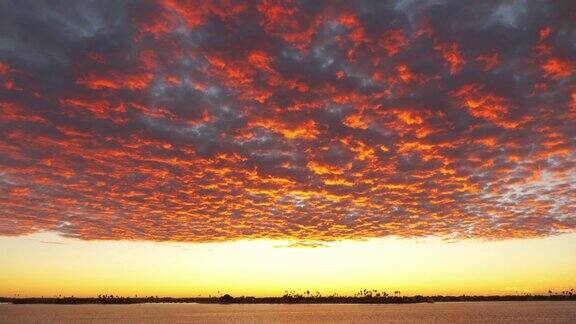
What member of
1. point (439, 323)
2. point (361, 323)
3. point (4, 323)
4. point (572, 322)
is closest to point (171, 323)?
point (4, 323)

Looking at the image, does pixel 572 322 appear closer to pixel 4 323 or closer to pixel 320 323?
pixel 320 323

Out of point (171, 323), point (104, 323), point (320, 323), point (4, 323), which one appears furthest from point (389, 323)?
point (4, 323)

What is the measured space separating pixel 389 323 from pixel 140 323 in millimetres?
88601

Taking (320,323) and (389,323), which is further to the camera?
(320,323)

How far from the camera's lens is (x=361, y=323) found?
169 m

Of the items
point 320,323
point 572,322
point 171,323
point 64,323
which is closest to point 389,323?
point 320,323

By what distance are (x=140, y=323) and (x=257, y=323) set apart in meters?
42.0

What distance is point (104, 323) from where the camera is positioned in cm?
17850

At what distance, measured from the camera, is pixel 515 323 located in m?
160

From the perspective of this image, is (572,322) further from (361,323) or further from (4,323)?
(4,323)

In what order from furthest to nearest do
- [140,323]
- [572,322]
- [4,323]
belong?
[140,323] < [4,323] < [572,322]

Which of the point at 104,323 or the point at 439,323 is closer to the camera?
the point at 439,323

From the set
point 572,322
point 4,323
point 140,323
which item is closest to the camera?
point 572,322

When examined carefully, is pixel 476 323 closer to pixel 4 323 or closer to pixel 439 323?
pixel 439 323
